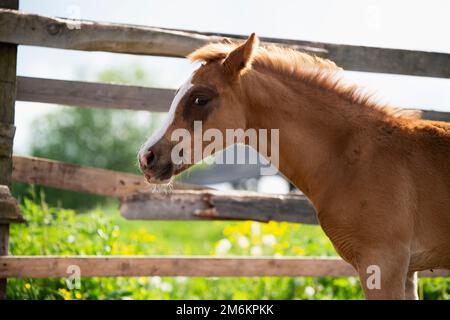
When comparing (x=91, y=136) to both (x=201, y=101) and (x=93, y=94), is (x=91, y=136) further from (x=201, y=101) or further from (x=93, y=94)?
(x=201, y=101)

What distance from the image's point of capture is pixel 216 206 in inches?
194

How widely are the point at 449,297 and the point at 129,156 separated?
10.6 metres

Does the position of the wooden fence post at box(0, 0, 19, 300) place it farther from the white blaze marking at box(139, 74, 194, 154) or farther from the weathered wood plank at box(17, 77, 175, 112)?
the white blaze marking at box(139, 74, 194, 154)

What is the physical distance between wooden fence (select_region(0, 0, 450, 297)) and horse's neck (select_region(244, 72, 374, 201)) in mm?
1186

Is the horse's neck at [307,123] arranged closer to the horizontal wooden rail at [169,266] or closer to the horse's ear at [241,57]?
the horse's ear at [241,57]

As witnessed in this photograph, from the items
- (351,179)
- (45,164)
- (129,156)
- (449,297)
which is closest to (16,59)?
(45,164)

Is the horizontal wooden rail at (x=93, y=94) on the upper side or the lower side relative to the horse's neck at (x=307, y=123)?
upper

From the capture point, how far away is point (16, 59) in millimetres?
4363

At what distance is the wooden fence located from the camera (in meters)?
4.30

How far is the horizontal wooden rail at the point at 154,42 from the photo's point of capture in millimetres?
4262

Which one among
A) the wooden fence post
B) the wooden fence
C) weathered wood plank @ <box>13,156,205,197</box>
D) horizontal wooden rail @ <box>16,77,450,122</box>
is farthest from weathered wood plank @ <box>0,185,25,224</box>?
horizontal wooden rail @ <box>16,77,450,122</box>

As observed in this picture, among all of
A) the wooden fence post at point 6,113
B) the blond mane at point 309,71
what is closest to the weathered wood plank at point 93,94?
the wooden fence post at point 6,113

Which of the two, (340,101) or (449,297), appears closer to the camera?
(340,101)

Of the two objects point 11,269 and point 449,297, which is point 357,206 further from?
point 449,297
